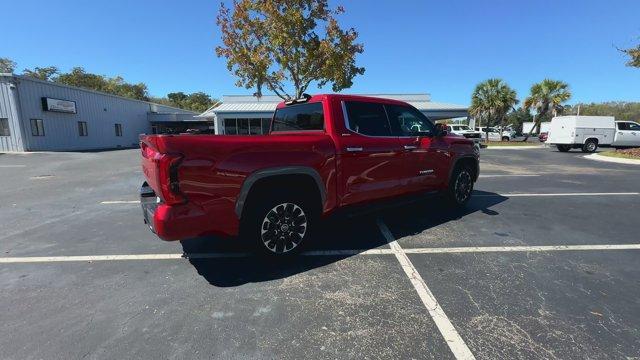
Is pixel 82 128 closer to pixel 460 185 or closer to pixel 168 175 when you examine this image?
pixel 168 175

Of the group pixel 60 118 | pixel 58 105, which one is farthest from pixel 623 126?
pixel 60 118

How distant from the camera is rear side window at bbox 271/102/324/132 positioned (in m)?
4.46

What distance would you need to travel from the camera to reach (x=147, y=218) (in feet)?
12.1

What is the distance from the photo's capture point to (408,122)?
527 centimetres

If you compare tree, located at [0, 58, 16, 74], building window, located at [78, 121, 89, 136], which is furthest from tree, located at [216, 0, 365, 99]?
tree, located at [0, 58, 16, 74]

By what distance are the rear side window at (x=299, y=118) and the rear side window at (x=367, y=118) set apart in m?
0.38

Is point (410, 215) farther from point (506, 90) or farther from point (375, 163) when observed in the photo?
A: point (506, 90)

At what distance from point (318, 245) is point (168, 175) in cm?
217

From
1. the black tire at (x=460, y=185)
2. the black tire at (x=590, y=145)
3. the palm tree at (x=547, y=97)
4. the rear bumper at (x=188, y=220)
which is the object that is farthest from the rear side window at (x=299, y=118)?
the palm tree at (x=547, y=97)

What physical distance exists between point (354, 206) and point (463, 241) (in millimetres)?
1593

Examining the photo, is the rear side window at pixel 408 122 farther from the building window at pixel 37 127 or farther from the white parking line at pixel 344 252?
the building window at pixel 37 127

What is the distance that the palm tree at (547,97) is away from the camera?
35266 mm

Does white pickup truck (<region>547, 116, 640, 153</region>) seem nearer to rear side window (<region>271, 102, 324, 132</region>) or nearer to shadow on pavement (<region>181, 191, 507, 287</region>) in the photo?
shadow on pavement (<region>181, 191, 507, 287</region>)

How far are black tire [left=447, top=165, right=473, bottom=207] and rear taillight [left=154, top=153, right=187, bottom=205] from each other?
467 cm
